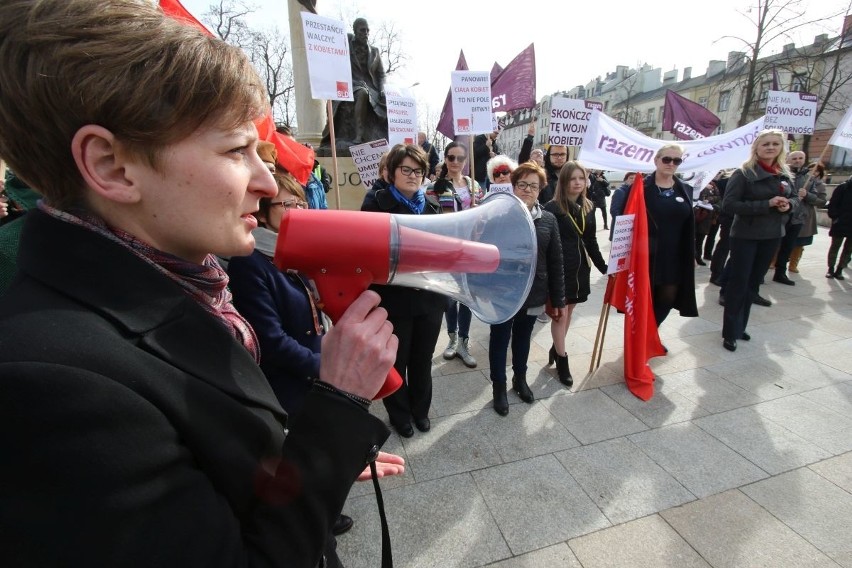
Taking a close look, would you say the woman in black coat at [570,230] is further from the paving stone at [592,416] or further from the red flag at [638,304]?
the red flag at [638,304]

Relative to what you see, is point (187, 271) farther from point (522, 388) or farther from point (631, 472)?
point (522, 388)

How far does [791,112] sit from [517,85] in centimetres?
488

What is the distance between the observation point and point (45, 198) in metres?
0.78

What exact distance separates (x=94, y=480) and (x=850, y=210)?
33.4ft

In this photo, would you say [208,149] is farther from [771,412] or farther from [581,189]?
[771,412]

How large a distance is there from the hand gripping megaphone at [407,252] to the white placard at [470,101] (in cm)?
450

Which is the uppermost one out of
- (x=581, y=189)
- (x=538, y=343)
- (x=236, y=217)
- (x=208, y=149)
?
(x=208, y=149)

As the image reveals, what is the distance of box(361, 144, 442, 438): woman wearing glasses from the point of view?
10.2 feet

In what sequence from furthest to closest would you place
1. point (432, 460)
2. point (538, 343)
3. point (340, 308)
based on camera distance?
point (538, 343), point (432, 460), point (340, 308)

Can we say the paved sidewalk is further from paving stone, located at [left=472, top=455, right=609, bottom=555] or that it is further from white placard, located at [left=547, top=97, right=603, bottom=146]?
white placard, located at [left=547, top=97, right=603, bottom=146]

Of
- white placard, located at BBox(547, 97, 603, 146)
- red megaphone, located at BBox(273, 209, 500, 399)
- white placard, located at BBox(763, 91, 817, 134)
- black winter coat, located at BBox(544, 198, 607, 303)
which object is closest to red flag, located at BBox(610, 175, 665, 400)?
black winter coat, located at BBox(544, 198, 607, 303)

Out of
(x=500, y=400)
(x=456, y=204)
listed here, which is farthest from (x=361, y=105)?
(x=500, y=400)

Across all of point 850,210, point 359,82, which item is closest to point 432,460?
point 359,82

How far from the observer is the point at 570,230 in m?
3.94
